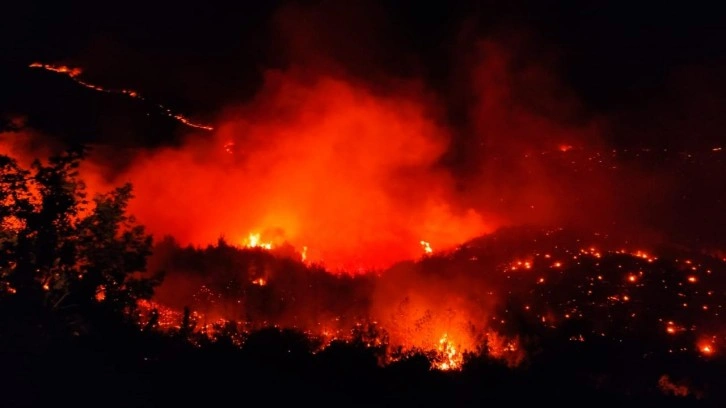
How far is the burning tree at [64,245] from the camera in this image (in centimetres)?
980

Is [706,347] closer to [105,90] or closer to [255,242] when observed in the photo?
[255,242]

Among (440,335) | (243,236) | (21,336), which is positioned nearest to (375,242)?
(243,236)

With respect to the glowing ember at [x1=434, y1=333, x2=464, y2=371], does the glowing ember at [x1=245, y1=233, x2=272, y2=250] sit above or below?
above

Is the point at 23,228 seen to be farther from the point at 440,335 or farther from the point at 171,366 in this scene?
the point at 440,335

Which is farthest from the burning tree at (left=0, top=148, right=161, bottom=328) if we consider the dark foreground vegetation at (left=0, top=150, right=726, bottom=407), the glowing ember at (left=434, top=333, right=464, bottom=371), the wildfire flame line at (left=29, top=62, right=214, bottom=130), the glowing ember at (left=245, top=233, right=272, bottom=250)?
the wildfire flame line at (left=29, top=62, right=214, bottom=130)

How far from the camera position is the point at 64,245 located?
10.2 metres

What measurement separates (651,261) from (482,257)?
4.86m

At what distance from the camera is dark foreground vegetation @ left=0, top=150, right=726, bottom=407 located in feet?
28.3

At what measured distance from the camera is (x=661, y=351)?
A: 13.4 metres

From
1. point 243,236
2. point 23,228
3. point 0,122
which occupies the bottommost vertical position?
point 23,228

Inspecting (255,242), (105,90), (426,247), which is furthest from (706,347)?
(105,90)

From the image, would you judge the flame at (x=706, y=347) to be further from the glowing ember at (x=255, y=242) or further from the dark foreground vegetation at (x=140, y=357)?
the glowing ember at (x=255, y=242)

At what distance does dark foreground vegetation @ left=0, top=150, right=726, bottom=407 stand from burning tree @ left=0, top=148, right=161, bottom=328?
2cm

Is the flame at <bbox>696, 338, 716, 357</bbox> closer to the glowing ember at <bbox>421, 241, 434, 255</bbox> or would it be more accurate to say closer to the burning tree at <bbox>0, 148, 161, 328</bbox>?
the glowing ember at <bbox>421, 241, 434, 255</bbox>
